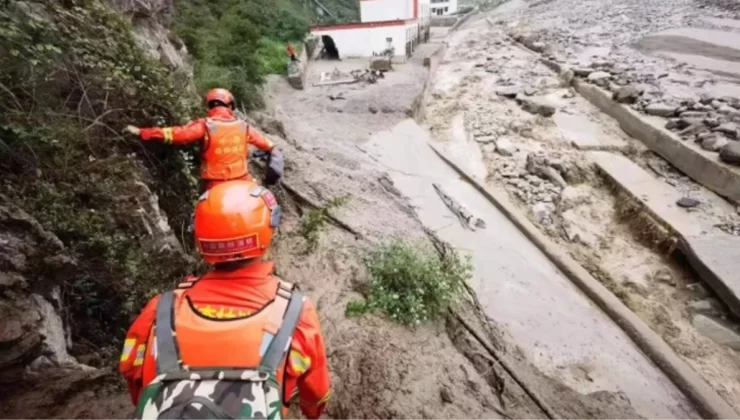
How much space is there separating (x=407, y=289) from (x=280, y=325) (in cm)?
298

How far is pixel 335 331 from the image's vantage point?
13.3 feet

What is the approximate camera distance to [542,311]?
5652mm

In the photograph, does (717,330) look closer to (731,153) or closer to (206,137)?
(731,153)

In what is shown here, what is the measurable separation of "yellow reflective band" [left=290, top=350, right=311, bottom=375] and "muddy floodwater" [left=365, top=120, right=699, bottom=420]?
3.82 metres

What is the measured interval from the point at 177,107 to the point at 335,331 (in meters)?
2.74

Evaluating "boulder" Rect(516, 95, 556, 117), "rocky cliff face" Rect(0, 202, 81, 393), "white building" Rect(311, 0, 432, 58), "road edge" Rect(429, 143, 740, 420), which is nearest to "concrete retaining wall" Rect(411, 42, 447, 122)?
"white building" Rect(311, 0, 432, 58)

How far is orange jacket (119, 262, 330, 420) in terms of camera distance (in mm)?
1600

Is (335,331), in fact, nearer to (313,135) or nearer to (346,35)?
(313,135)

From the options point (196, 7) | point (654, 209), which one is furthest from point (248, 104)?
point (654, 209)

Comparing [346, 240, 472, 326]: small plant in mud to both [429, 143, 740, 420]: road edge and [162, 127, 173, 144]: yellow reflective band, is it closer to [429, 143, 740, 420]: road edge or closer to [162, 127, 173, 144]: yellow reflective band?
[162, 127, 173, 144]: yellow reflective band

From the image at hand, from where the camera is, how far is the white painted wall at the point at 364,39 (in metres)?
18.5

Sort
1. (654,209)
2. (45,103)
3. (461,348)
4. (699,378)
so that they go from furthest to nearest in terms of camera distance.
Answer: (654,209)
(699,378)
(461,348)
(45,103)

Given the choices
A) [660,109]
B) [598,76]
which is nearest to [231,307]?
[660,109]

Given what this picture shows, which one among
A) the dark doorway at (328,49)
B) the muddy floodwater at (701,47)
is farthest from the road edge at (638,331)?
the dark doorway at (328,49)
